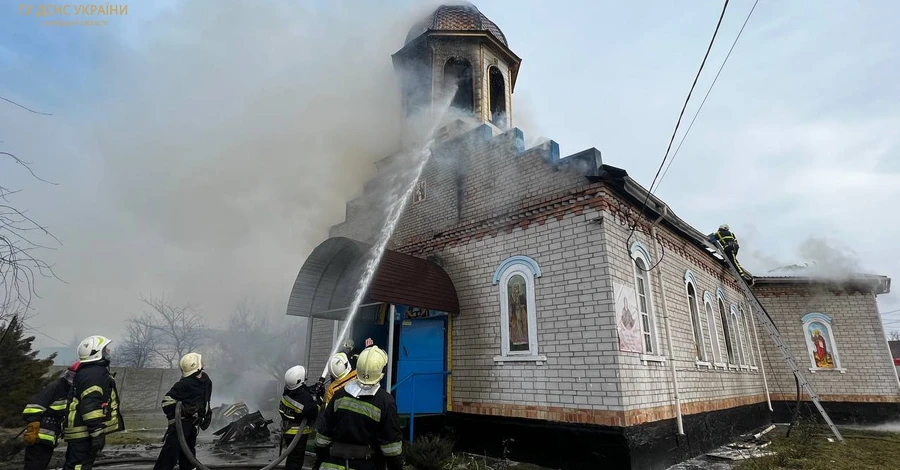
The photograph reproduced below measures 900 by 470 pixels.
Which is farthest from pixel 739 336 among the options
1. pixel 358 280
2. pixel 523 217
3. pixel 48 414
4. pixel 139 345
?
pixel 139 345

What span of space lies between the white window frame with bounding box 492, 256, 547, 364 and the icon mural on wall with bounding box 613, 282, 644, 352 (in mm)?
1383

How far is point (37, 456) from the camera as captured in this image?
17.0 feet

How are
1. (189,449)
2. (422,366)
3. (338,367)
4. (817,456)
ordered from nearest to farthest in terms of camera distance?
(189,449)
(338,367)
(817,456)
(422,366)

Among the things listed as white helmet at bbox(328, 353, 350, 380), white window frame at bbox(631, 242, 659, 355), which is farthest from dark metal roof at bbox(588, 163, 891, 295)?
white helmet at bbox(328, 353, 350, 380)

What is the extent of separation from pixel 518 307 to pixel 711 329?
6628 mm

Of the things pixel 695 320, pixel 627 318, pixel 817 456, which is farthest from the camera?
pixel 695 320

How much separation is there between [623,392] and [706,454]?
3.95 metres

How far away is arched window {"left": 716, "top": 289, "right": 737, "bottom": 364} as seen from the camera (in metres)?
12.5

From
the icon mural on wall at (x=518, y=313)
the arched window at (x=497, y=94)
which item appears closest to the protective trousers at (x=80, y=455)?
the icon mural on wall at (x=518, y=313)

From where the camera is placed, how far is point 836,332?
1501cm

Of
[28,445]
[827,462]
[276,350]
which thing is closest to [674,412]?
[827,462]

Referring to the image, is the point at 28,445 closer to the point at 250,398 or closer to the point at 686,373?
the point at 686,373

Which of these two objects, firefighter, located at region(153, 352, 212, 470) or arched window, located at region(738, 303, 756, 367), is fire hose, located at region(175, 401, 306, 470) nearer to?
firefighter, located at region(153, 352, 212, 470)

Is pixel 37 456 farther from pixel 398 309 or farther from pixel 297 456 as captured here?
pixel 398 309
